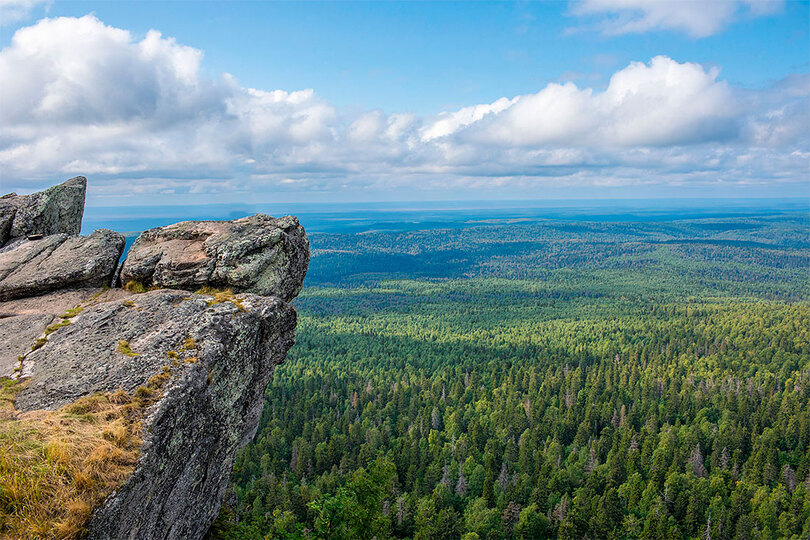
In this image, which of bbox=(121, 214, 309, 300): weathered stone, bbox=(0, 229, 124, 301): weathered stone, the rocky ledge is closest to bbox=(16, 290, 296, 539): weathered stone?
the rocky ledge

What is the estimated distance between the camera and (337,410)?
12088cm

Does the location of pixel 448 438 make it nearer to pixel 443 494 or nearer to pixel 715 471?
pixel 443 494

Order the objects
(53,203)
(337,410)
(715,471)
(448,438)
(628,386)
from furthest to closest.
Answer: (628,386) → (337,410) → (448,438) → (715,471) → (53,203)

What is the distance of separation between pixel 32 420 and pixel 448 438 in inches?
3845

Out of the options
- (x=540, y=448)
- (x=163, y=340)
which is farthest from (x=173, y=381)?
(x=540, y=448)

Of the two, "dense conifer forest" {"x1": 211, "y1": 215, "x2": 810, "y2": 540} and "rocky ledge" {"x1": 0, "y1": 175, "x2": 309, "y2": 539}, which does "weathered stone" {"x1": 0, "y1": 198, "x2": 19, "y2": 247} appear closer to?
"rocky ledge" {"x1": 0, "y1": 175, "x2": 309, "y2": 539}

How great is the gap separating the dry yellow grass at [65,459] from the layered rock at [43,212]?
21.3 m

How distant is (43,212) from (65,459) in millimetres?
26612

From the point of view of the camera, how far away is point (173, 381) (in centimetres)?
1688

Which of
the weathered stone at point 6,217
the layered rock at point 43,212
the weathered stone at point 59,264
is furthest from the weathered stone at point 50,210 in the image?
the weathered stone at point 59,264

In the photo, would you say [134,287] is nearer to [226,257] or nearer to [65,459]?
[226,257]

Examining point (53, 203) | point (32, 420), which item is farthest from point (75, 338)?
point (53, 203)

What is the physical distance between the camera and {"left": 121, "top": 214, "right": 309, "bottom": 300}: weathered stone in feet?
80.4

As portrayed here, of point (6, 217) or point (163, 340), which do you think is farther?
point (6, 217)
